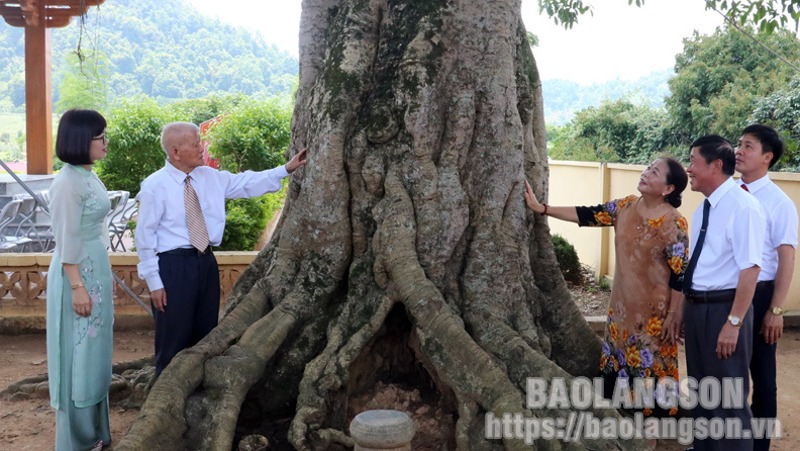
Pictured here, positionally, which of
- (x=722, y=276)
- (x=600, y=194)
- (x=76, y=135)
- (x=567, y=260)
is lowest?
(x=567, y=260)

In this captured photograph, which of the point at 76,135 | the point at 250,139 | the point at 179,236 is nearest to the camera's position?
the point at 76,135

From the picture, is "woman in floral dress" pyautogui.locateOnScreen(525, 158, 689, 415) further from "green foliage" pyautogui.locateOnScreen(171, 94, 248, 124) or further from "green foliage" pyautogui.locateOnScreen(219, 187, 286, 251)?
"green foliage" pyautogui.locateOnScreen(171, 94, 248, 124)

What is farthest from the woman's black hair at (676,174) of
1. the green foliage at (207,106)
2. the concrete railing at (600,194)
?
the green foliage at (207,106)

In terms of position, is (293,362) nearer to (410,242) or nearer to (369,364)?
(369,364)

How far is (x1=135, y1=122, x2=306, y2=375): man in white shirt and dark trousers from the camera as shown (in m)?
3.98

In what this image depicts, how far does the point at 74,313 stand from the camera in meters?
3.82

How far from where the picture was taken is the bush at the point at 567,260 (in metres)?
9.28

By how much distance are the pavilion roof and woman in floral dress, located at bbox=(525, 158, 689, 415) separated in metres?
13.0

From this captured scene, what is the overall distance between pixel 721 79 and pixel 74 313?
58.1 feet

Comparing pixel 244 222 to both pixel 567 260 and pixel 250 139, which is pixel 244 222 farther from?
pixel 567 260

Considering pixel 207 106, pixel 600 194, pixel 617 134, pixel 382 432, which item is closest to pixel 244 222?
pixel 600 194

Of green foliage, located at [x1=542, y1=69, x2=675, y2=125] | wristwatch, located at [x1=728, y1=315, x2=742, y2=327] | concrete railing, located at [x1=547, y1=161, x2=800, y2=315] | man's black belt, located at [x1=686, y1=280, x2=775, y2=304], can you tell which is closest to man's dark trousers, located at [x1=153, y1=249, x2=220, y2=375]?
man's black belt, located at [x1=686, y1=280, x2=775, y2=304]

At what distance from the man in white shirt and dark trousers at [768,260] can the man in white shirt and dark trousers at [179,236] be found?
2.92 m

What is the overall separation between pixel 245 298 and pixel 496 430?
5.38 feet
